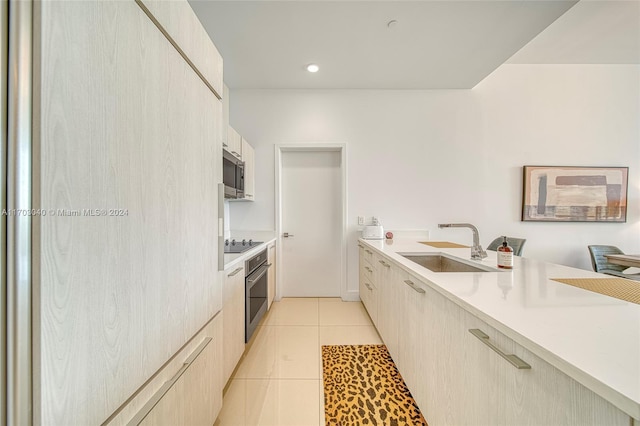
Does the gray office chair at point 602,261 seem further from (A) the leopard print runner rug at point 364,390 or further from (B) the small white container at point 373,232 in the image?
(A) the leopard print runner rug at point 364,390

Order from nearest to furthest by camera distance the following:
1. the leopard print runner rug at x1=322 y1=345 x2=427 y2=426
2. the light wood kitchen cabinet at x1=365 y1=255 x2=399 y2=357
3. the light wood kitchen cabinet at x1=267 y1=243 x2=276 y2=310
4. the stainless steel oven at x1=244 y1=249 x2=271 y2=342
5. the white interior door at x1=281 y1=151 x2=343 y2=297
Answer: the leopard print runner rug at x1=322 y1=345 x2=427 y2=426, the light wood kitchen cabinet at x1=365 y1=255 x2=399 y2=357, the stainless steel oven at x1=244 y1=249 x2=271 y2=342, the light wood kitchen cabinet at x1=267 y1=243 x2=276 y2=310, the white interior door at x1=281 y1=151 x2=343 y2=297

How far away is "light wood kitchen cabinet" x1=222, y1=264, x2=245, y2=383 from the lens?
1481 mm

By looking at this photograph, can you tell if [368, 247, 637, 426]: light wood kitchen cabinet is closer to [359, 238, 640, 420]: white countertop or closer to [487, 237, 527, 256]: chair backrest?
[359, 238, 640, 420]: white countertop

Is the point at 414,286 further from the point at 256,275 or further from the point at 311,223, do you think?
the point at 311,223

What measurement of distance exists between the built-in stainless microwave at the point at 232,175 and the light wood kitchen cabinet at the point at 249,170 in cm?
16

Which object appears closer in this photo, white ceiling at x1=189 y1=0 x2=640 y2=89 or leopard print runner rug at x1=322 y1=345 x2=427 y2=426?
leopard print runner rug at x1=322 y1=345 x2=427 y2=426

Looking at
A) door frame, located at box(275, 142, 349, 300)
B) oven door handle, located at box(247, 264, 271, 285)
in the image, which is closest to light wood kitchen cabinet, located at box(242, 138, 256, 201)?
door frame, located at box(275, 142, 349, 300)

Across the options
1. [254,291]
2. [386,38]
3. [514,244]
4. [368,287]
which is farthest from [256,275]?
[514,244]

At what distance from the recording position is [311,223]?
3.40 m

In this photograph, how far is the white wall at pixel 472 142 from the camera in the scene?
127 inches

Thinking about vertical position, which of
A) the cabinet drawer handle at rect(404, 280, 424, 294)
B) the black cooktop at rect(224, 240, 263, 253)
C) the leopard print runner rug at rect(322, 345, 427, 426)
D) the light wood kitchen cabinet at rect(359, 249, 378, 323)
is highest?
the black cooktop at rect(224, 240, 263, 253)

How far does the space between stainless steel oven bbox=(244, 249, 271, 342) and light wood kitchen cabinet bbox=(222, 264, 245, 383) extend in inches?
2.6

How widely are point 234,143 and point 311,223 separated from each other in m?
1.50

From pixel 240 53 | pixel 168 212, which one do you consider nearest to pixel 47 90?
pixel 168 212
